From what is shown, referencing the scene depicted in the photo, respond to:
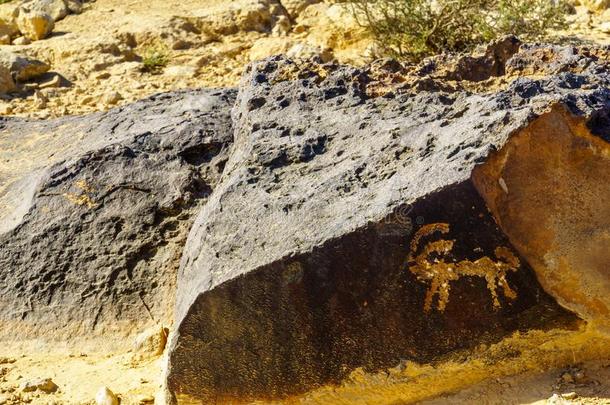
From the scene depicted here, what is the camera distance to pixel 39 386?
2.76m

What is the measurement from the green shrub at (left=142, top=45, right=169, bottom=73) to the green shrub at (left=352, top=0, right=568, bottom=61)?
5.02 ft

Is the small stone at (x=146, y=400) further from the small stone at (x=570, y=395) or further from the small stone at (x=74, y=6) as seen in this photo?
the small stone at (x=74, y=6)

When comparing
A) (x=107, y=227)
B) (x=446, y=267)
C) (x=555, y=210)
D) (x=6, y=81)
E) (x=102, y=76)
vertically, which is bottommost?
(x=102, y=76)

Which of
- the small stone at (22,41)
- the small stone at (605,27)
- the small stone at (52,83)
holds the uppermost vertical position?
Result: the small stone at (605,27)

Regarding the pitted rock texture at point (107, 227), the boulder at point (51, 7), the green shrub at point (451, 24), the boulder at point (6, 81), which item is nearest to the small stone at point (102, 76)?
the boulder at point (6, 81)

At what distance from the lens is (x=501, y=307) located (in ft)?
7.46

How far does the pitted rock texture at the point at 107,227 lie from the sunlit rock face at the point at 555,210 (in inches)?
50.9

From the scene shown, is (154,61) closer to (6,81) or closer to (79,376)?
(6,81)

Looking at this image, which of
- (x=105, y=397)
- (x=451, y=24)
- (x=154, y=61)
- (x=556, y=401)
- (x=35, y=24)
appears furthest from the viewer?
(x=35, y=24)

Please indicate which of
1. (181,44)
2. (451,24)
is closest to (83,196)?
Result: (181,44)

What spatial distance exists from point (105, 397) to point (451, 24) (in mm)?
4536

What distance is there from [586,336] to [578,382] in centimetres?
13

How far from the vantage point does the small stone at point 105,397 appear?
264 centimetres

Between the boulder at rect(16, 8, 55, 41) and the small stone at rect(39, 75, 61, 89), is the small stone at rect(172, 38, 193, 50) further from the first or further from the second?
the boulder at rect(16, 8, 55, 41)
